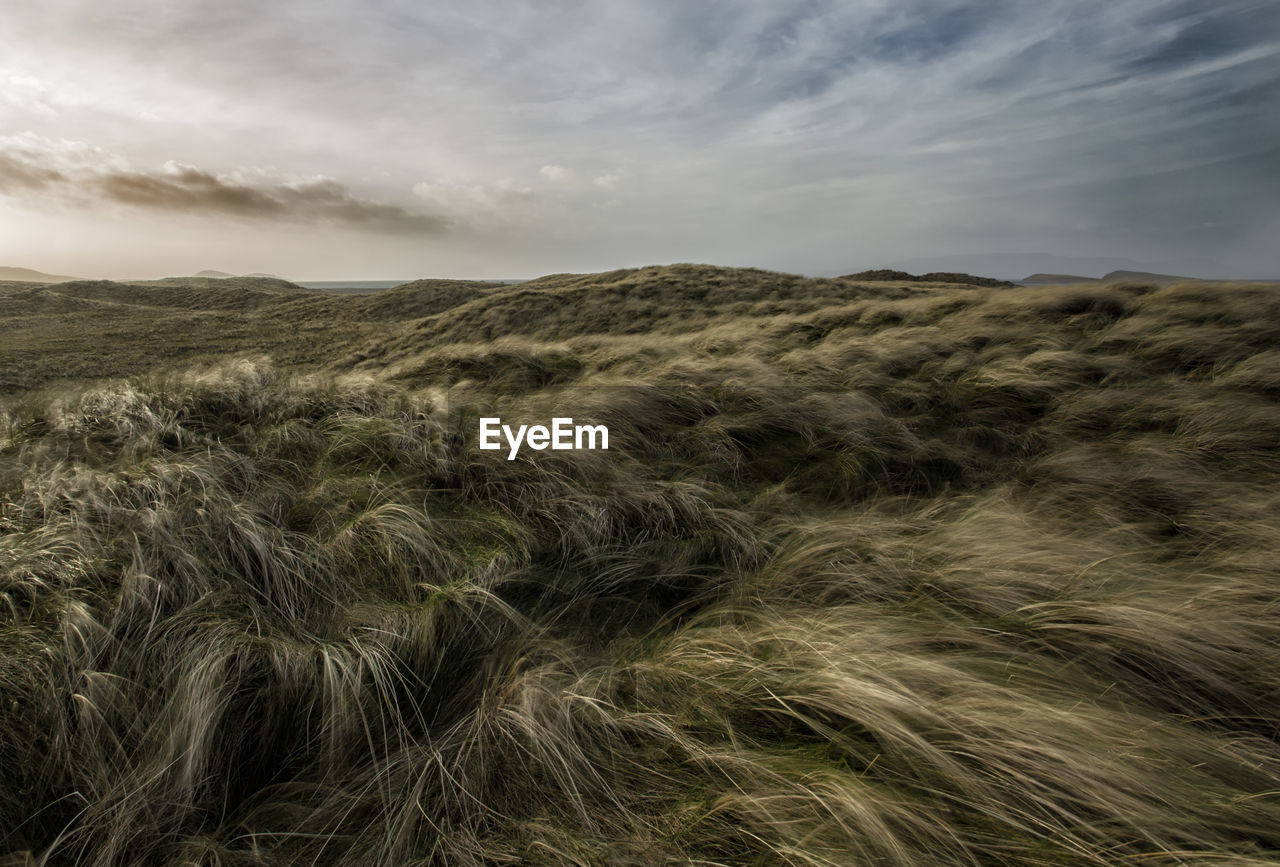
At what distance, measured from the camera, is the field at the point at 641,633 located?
1.13 metres

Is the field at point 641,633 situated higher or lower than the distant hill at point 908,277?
lower

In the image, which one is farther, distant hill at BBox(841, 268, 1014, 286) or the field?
distant hill at BBox(841, 268, 1014, 286)

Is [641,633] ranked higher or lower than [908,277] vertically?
lower

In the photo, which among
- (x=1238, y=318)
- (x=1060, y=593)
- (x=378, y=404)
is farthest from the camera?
(x=1238, y=318)

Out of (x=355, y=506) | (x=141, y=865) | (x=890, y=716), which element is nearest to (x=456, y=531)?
(x=355, y=506)

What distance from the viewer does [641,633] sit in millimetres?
1892

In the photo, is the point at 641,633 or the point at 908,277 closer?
the point at 641,633

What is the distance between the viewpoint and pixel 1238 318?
5.73 metres

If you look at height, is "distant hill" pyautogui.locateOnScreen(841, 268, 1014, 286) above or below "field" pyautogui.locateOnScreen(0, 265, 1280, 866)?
above

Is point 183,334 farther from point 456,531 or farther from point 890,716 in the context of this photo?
point 890,716

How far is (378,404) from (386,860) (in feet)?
10.7

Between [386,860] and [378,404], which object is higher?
[378,404]

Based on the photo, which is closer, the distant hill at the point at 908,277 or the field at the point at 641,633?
the field at the point at 641,633

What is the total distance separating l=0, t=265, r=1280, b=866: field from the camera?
1126mm
